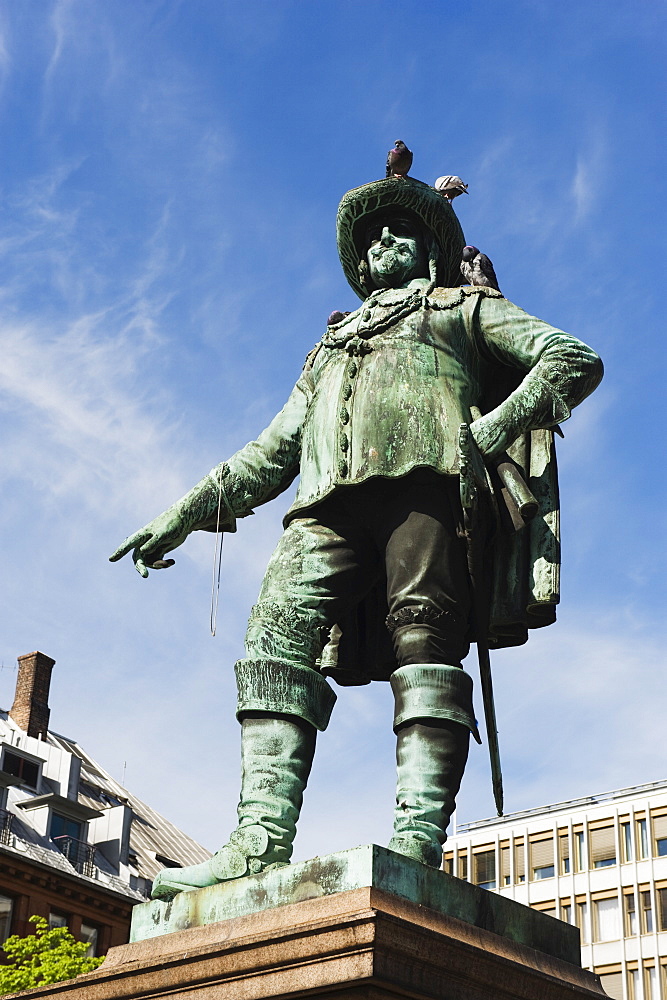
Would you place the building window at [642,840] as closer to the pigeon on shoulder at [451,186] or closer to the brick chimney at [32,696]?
the brick chimney at [32,696]

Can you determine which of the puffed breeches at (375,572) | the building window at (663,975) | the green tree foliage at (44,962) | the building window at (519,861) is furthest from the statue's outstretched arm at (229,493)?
the building window at (519,861)

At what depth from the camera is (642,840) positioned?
56.2 meters

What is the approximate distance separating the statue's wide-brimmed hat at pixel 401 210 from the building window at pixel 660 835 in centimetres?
5243

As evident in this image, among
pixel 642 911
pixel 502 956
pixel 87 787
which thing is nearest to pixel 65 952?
pixel 87 787

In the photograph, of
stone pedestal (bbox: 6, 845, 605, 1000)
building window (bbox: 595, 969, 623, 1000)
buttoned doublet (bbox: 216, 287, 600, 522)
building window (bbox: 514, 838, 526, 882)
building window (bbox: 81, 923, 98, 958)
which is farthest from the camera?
building window (bbox: 514, 838, 526, 882)

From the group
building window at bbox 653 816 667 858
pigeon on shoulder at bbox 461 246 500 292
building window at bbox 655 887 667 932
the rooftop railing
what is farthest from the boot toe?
building window at bbox 655 887 667 932

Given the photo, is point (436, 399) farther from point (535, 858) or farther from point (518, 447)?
point (535, 858)

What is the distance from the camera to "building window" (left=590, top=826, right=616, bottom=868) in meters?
57.0

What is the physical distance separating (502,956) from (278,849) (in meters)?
0.95

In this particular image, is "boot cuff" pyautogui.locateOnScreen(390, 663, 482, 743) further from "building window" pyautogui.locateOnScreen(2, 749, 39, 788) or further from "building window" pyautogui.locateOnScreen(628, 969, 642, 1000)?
"building window" pyautogui.locateOnScreen(628, 969, 642, 1000)

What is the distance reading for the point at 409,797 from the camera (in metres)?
5.05

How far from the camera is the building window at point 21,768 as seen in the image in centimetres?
3969

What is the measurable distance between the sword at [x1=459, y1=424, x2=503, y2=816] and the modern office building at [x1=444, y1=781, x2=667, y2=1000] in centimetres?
5207

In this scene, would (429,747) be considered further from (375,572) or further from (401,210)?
(401,210)
